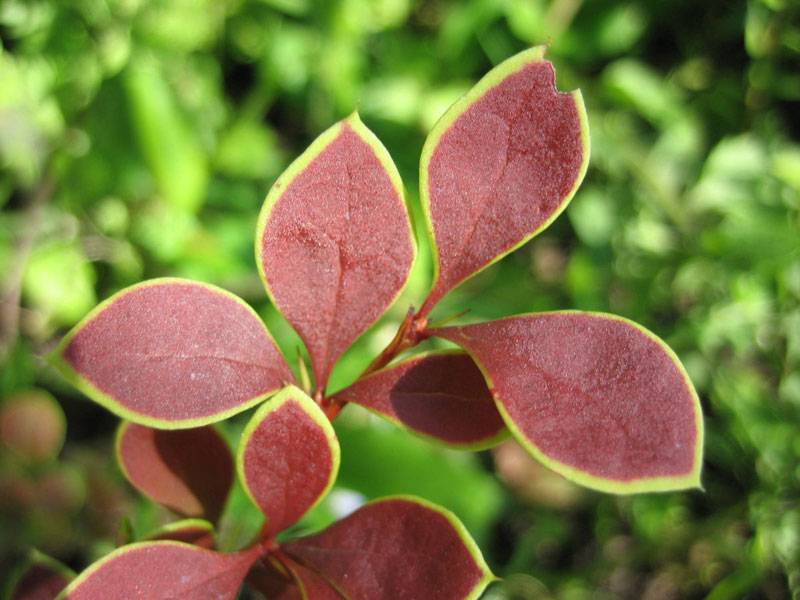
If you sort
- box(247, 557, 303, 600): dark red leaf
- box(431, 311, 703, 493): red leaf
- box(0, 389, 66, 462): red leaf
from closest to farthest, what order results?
box(431, 311, 703, 493): red leaf, box(247, 557, 303, 600): dark red leaf, box(0, 389, 66, 462): red leaf

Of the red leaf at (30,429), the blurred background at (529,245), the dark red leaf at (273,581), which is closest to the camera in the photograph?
the dark red leaf at (273,581)

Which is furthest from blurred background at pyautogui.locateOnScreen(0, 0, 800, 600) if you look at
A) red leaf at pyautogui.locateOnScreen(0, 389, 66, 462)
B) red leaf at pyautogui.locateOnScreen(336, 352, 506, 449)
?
red leaf at pyautogui.locateOnScreen(336, 352, 506, 449)

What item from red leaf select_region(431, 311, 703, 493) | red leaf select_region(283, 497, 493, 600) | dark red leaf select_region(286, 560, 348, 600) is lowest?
dark red leaf select_region(286, 560, 348, 600)

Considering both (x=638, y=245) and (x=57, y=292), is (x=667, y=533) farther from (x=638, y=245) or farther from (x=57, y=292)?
(x=57, y=292)

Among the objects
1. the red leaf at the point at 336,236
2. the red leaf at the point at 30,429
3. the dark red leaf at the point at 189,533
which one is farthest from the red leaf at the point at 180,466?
the red leaf at the point at 30,429

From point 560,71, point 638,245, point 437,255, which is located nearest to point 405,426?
point 437,255

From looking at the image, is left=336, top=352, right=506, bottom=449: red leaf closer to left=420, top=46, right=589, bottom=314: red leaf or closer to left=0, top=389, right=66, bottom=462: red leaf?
left=420, top=46, right=589, bottom=314: red leaf

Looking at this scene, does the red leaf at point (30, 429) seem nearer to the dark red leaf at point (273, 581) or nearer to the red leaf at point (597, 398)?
the dark red leaf at point (273, 581)
